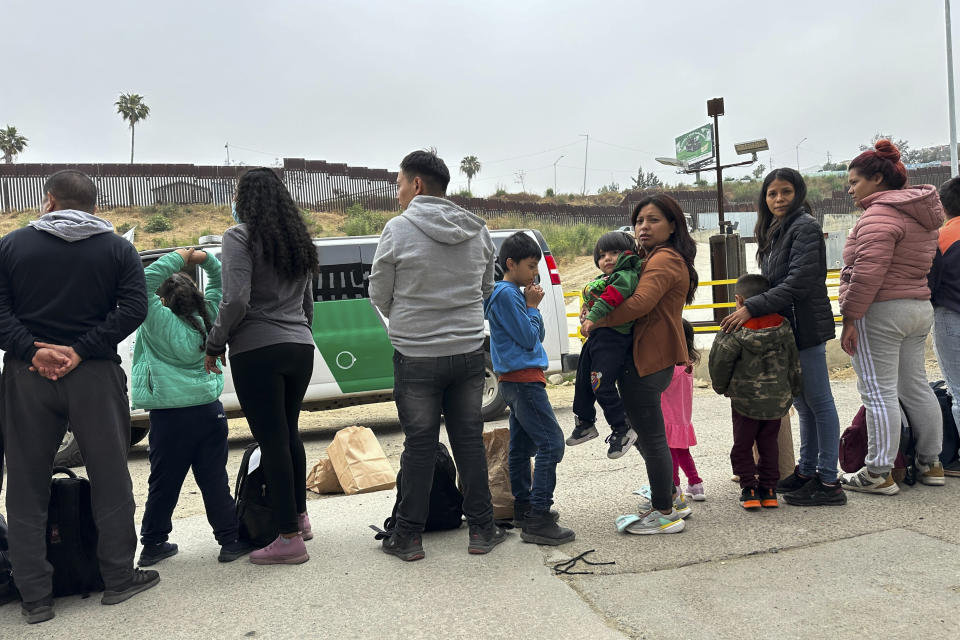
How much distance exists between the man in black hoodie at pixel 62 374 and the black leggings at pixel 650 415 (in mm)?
2422

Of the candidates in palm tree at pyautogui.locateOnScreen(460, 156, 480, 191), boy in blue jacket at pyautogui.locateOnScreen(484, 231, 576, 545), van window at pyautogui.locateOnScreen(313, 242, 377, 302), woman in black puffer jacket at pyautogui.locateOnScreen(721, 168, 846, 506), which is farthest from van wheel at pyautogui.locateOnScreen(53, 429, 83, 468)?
palm tree at pyautogui.locateOnScreen(460, 156, 480, 191)

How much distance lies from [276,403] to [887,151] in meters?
3.92

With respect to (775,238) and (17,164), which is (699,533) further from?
(17,164)

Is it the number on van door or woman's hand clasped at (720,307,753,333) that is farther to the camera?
the number on van door

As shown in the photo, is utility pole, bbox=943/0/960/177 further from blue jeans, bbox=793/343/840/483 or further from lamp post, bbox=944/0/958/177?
blue jeans, bbox=793/343/840/483

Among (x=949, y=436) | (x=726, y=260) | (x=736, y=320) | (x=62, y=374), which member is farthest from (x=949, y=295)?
(x=726, y=260)

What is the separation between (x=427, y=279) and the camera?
4023mm

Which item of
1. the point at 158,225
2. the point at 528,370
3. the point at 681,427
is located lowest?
the point at 681,427

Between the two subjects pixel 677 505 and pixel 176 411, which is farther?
pixel 677 505

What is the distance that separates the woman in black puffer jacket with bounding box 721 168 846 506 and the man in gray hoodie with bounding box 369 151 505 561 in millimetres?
1621

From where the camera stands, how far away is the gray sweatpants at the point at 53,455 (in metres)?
3.53

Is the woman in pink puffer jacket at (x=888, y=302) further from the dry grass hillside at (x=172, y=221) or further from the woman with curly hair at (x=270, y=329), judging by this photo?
the dry grass hillside at (x=172, y=221)

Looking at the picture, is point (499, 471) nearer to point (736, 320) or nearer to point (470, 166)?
point (736, 320)

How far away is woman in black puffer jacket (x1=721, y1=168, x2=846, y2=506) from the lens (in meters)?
4.59
